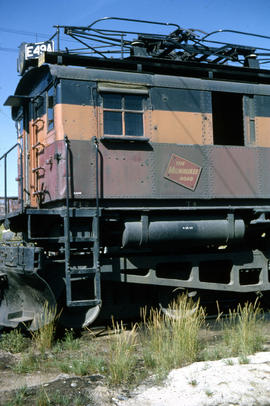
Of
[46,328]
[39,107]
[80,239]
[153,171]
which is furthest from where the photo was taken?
[39,107]

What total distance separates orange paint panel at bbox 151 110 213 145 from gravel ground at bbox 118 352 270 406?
3877 mm

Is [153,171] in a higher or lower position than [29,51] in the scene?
lower

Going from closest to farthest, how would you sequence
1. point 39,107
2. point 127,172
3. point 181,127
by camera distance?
point 127,172, point 181,127, point 39,107

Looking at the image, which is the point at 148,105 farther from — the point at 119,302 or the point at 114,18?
the point at 119,302

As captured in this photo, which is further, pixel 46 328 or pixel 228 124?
pixel 228 124

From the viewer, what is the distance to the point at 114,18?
7.77m

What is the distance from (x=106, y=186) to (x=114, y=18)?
303 cm

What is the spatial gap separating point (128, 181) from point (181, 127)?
55.8 inches

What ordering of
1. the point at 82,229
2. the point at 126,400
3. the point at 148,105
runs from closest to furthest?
1. the point at 126,400
2. the point at 82,229
3. the point at 148,105

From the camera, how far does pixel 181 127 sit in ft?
25.5

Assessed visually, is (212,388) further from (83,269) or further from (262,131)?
(262,131)

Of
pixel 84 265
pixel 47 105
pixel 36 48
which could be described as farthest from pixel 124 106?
pixel 84 265

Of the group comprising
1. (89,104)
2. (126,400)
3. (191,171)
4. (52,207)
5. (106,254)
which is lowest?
(126,400)

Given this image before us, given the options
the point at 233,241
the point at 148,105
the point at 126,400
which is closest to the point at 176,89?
the point at 148,105
